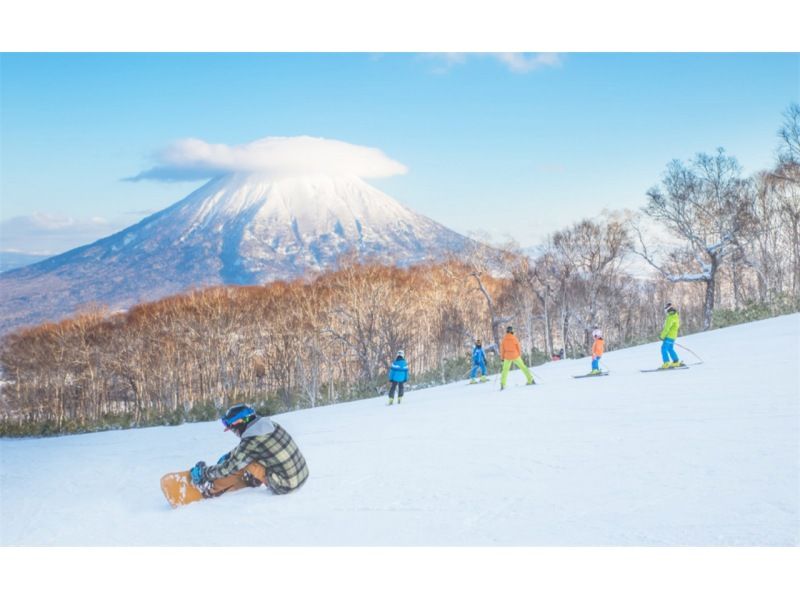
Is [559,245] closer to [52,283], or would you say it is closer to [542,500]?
[542,500]

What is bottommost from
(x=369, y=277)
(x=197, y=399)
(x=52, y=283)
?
(x=197, y=399)

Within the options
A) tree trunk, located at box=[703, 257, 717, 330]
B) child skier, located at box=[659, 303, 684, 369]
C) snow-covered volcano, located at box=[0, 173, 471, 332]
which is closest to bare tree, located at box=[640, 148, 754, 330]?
tree trunk, located at box=[703, 257, 717, 330]

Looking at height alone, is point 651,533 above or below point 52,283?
below

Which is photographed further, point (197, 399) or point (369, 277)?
point (197, 399)

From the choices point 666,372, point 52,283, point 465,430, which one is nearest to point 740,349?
point 666,372

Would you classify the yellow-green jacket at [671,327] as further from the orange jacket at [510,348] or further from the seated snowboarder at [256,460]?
the seated snowboarder at [256,460]

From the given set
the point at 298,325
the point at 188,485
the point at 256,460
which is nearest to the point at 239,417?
the point at 256,460

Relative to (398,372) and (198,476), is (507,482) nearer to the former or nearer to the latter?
(198,476)
